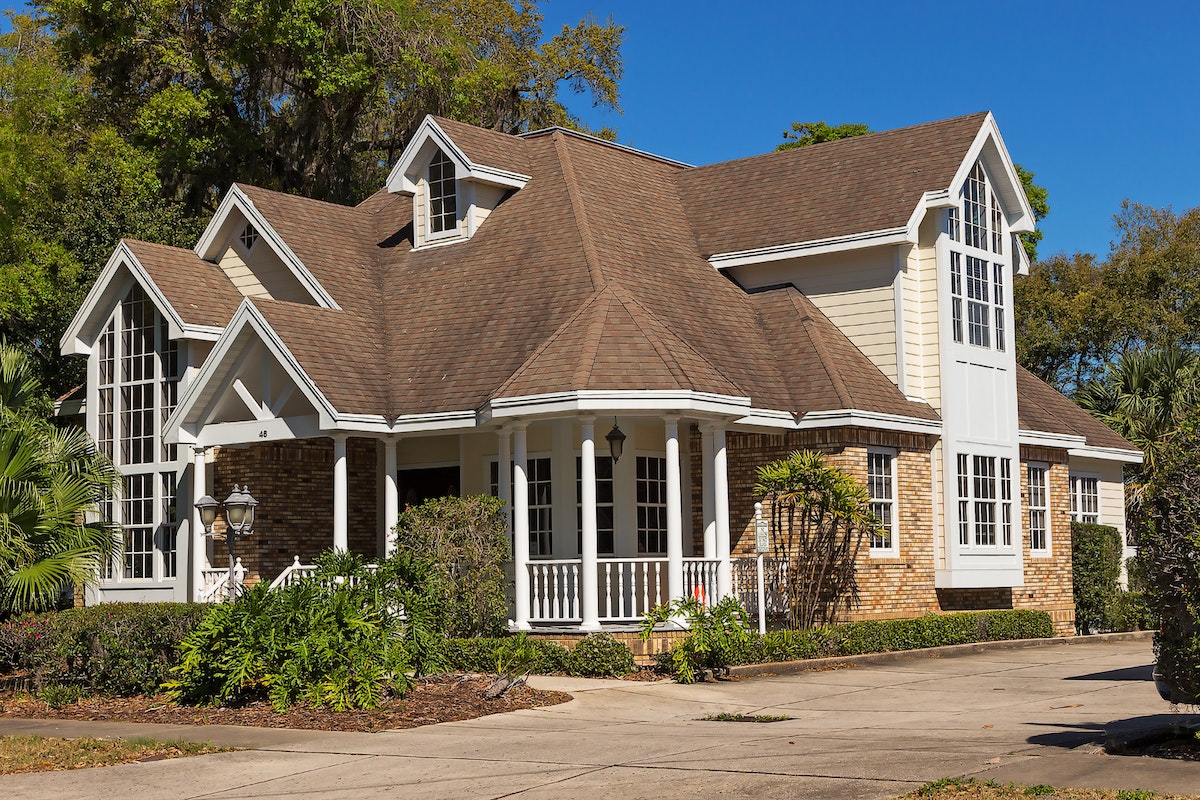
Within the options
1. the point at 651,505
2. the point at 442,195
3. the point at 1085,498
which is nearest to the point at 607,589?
the point at 651,505

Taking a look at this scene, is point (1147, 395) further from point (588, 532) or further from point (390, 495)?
point (390, 495)

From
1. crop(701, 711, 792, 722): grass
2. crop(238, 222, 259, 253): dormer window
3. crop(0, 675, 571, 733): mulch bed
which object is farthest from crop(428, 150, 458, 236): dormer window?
crop(701, 711, 792, 722): grass

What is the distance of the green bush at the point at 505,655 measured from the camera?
19031 millimetres

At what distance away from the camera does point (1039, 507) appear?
92.9 ft

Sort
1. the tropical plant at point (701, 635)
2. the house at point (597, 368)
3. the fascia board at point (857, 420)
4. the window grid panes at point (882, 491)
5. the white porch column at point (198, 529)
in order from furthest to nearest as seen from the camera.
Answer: the white porch column at point (198, 529)
the window grid panes at point (882, 491)
the fascia board at point (857, 420)
the house at point (597, 368)
the tropical plant at point (701, 635)

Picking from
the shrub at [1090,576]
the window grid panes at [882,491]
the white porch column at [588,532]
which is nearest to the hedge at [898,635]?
the window grid panes at [882,491]

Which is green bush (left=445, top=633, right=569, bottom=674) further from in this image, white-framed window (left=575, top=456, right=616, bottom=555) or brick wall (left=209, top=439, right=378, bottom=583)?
brick wall (left=209, top=439, right=378, bottom=583)

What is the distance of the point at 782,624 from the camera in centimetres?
2278

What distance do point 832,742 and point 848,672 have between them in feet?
24.8

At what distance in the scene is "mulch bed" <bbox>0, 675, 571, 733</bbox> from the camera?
14961 mm

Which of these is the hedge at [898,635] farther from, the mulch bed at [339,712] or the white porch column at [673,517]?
the mulch bed at [339,712]

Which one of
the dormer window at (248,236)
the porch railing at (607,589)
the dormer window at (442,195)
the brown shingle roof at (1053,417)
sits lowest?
the porch railing at (607,589)

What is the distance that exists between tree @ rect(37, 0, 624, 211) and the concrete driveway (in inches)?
860

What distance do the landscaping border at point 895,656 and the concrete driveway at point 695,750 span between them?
47.7 inches
